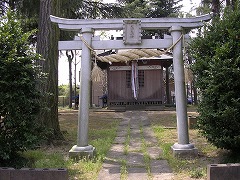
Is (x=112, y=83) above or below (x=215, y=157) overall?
above

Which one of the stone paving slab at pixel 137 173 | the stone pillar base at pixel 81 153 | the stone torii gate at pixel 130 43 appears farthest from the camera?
the stone torii gate at pixel 130 43

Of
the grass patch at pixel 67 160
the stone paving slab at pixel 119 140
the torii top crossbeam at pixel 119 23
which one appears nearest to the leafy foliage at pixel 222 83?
the torii top crossbeam at pixel 119 23

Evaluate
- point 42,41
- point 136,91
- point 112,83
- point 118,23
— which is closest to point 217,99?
point 118,23

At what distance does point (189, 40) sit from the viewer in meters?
6.30

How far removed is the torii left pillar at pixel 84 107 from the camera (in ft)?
19.5

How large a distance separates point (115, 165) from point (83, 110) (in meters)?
1.42

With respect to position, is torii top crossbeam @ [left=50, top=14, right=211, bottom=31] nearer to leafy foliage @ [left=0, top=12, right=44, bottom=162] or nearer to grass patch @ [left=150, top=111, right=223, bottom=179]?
leafy foliage @ [left=0, top=12, right=44, bottom=162]

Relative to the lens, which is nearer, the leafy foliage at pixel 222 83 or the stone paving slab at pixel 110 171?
the stone paving slab at pixel 110 171

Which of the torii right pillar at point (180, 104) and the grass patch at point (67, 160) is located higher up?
the torii right pillar at point (180, 104)

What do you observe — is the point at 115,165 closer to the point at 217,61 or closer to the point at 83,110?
the point at 83,110

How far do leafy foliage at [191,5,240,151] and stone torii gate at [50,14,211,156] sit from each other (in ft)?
2.25

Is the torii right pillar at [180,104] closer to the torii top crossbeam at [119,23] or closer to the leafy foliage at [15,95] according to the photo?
the torii top crossbeam at [119,23]

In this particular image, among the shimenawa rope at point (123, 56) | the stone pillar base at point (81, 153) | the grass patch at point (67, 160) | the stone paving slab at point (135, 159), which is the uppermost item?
the shimenawa rope at point (123, 56)

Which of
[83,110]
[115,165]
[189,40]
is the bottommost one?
[115,165]
